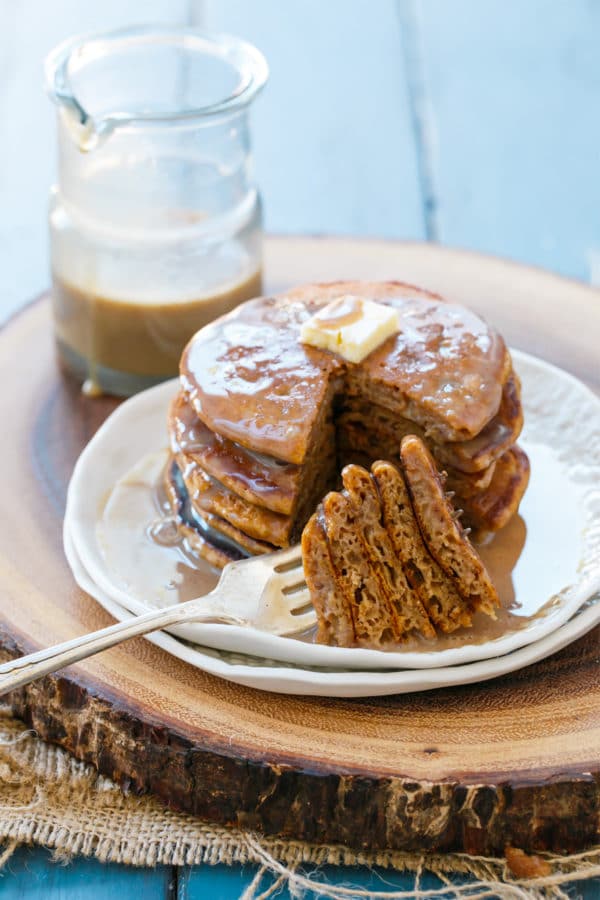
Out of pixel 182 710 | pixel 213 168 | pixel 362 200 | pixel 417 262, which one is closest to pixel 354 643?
pixel 182 710

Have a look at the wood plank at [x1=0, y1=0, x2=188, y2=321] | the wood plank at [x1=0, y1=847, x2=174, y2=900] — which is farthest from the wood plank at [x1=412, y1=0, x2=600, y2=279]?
the wood plank at [x1=0, y1=847, x2=174, y2=900]

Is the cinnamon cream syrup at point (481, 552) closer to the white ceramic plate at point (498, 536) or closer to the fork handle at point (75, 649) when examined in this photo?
the white ceramic plate at point (498, 536)

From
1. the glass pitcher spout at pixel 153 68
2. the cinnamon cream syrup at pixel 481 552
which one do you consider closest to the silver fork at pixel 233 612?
the cinnamon cream syrup at pixel 481 552

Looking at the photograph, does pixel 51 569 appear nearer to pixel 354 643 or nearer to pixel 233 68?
pixel 354 643

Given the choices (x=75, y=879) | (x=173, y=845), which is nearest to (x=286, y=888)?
(x=173, y=845)

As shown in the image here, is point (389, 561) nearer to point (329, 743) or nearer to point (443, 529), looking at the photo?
point (443, 529)

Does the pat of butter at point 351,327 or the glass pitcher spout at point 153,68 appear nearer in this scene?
the pat of butter at point 351,327

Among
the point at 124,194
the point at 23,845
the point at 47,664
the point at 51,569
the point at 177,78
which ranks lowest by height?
the point at 23,845
